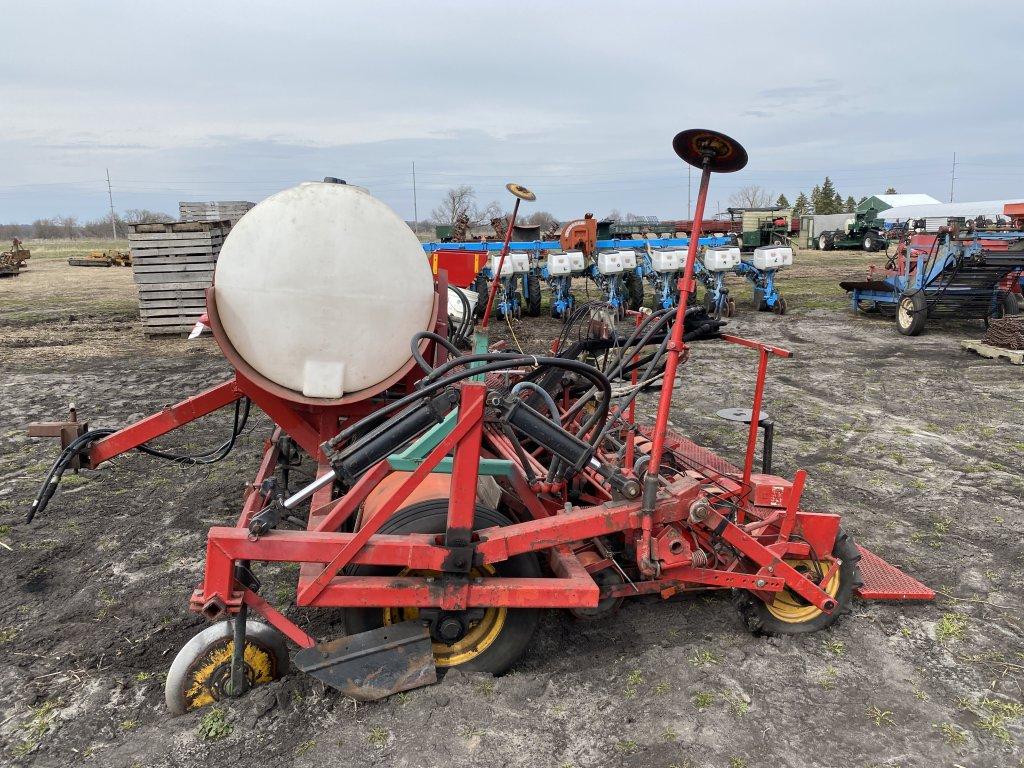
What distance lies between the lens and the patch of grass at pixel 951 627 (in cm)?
350

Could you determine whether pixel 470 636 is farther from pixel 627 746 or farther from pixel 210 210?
pixel 210 210

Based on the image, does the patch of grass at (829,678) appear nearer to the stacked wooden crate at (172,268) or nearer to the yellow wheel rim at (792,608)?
the yellow wheel rim at (792,608)

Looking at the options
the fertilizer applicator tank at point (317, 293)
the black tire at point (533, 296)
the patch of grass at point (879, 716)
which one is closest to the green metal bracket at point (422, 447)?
the fertilizer applicator tank at point (317, 293)

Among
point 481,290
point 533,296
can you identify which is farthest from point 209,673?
point 533,296

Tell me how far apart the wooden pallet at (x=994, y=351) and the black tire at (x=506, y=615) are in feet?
30.7

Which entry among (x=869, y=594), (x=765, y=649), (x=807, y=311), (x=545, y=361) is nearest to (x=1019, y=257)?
(x=807, y=311)

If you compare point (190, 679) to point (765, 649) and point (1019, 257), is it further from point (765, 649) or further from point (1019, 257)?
point (1019, 257)

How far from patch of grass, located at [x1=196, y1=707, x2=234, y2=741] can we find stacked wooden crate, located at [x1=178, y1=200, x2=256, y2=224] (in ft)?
49.4

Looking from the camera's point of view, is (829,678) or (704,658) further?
(704,658)

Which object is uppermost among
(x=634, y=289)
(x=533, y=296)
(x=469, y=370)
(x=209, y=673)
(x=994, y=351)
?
(x=469, y=370)

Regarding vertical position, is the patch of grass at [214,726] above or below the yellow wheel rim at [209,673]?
below

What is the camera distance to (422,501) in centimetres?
327

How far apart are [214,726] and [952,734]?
117 inches

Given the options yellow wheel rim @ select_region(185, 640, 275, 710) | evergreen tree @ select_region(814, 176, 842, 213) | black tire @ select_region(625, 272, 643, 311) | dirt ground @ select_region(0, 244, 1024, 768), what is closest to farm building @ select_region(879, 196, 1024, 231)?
evergreen tree @ select_region(814, 176, 842, 213)
